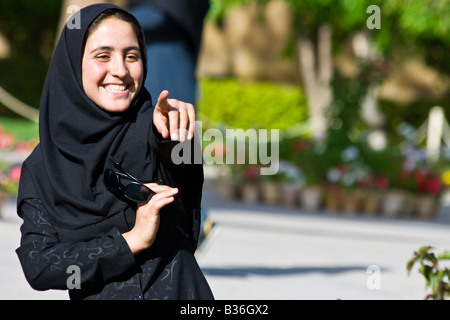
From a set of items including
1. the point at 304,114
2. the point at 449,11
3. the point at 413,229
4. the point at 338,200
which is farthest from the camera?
the point at 304,114

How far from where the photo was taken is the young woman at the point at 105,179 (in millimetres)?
2576

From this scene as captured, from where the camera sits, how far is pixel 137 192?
8.40 feet

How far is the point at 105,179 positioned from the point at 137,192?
111 millimetres

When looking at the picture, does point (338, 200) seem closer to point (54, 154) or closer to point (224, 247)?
point (224, 247)

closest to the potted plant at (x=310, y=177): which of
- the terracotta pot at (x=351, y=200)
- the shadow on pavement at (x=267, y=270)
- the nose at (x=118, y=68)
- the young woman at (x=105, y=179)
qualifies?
the terracotta pot at (x=351, y=200)

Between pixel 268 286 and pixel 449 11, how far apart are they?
40.3 feet

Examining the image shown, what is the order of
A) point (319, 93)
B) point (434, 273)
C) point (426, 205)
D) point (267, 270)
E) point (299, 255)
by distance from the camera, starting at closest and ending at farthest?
point (434, 273) < point (267, 270) < point (299, 255) < point (426, 205) < point (319, 93)

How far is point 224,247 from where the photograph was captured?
747cm

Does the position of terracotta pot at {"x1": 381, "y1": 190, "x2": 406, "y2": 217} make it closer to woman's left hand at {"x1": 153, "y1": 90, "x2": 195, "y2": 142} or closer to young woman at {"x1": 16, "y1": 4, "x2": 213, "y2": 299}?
young woman at {"x1": 16, "y1": 4, "x2": 213, "y2": 299}

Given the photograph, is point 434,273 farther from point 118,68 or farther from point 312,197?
point 312,197

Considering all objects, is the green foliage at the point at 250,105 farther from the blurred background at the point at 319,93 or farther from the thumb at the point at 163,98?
the thumb at the point at 163,98

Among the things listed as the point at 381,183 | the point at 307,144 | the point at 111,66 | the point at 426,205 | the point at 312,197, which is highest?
the point at 111,66

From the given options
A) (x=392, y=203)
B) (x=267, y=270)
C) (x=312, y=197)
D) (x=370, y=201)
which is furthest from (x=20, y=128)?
(x=267, y=270)
